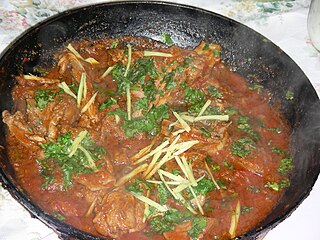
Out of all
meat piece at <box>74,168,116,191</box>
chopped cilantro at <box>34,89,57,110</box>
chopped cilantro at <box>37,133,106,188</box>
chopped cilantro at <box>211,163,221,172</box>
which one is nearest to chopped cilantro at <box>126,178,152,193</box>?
meat piece at <box>74,168,116,191</box>

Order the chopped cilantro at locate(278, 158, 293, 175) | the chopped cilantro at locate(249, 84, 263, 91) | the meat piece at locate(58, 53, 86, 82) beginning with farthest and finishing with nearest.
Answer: the chopped cilantro at locate(249, 84, 263, 91)
the meat piece at locate(58, 53, 86, 82)
the chopped cilantro at locate(278, 158, 293, 175)

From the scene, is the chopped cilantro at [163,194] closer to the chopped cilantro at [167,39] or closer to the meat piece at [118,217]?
the meat piece at [118,217]

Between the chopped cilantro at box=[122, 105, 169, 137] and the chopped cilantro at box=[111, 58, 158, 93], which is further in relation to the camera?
the chopped cilantro at box=[111, 58, 158, 93]

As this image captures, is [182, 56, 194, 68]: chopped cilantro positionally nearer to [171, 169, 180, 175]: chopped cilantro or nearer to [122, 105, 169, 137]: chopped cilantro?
[122, 105, 169, 137]: chopped cilantro

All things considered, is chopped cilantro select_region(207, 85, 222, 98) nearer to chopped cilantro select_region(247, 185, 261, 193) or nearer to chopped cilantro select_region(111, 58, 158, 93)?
chopped cilantro select_region(111, 58, 158, 93)

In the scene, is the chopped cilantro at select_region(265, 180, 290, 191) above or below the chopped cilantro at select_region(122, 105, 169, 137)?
below

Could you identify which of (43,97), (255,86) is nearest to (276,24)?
(255,86)

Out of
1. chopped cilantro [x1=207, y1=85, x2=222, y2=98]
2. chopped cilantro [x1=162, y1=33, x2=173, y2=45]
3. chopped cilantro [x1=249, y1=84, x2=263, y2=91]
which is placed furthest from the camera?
chopped cilantro [x1=162, y1=33, x2=173, y2=45]

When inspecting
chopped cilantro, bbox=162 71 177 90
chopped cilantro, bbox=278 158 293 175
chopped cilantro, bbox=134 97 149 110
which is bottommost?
chopped cilantro, bbox=278 158 293 175
